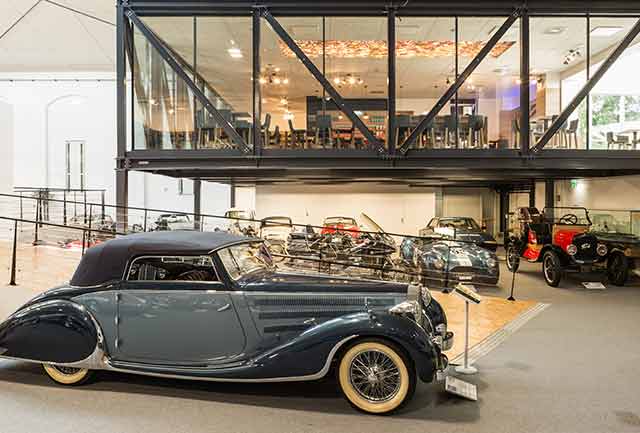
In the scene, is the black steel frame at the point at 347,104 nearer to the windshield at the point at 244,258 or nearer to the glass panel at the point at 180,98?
the glass panel at the point at 180,98

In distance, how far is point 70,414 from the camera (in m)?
3.51

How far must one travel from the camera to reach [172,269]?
4102 millimetres

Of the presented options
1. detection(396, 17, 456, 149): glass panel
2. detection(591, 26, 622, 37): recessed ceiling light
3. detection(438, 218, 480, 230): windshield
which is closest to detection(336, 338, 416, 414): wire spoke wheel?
detection(396, 17, 456, 149): glass panel

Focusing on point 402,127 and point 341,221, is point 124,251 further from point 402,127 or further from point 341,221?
point 341,221

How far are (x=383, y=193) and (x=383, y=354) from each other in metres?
15.2

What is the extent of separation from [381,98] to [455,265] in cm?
370

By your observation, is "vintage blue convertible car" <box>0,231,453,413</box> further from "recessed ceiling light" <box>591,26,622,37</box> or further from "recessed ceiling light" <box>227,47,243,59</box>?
"recessed ceiling light" <box>591,26,622,37</box>

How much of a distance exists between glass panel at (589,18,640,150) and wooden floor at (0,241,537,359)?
4115 mm

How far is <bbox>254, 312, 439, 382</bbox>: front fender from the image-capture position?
3.46m

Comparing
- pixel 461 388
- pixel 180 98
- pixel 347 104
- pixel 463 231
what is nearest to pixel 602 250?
pixel 463 231

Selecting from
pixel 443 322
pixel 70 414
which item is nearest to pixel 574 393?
pixel 443 322

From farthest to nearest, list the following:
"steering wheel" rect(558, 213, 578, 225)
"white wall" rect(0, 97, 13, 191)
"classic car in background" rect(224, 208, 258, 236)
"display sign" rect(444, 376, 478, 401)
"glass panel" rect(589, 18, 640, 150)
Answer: "white wall" rect(0, 97, 13, 191) → "classic car in background" rect(224, 208, 258, 236) → "steering wheel" rect(558, 213, 578, 225) → "glass panel" rect(589, 18, 640, 150) → "display sign" rect(444, 376, 478, 401)

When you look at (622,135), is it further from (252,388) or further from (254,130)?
(252,388)

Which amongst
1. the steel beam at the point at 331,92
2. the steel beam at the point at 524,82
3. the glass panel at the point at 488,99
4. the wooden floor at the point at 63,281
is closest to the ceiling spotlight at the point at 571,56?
the glass panel at the point at 488,99
